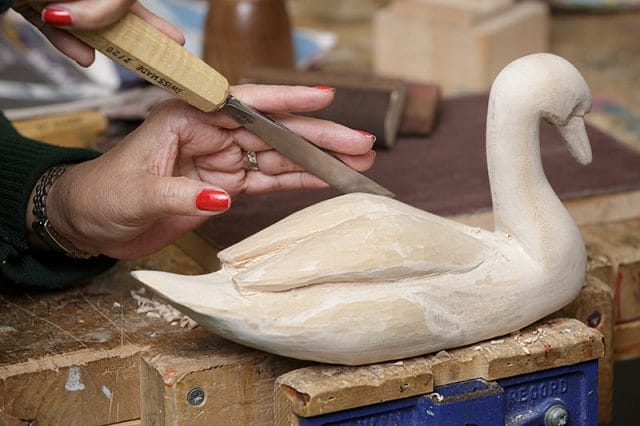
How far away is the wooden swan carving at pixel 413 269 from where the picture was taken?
926mm

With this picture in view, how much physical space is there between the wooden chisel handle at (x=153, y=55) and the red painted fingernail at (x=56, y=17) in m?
0.02

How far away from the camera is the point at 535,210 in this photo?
3.36ft

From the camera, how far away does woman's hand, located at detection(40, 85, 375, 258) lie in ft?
3.52

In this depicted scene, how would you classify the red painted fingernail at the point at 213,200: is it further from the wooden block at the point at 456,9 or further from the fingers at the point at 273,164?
the wooden block at the point at 456,9

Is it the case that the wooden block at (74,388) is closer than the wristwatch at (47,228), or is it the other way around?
the wooden block at (74,388)

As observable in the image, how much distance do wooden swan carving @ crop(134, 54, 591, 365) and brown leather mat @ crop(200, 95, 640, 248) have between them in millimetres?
303

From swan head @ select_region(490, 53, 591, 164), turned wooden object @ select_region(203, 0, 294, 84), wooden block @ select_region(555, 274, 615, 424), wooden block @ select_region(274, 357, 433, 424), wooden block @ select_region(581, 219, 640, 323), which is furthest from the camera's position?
turned wooden object @ select_region(203, 0, 294, 84)

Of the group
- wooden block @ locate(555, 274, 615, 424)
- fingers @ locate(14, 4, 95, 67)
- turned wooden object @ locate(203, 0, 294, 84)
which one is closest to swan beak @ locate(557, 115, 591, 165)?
wooden block @ locate(555, 274, 615, 424)

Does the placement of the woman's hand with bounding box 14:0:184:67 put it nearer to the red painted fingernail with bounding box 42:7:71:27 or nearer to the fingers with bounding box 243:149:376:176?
the red painted fingernail with bounding box 42:7:71:27

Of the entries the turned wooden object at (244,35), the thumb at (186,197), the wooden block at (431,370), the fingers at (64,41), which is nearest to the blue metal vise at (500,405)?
the wooden block at (431,370)

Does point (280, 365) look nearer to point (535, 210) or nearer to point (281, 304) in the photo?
point (281, 304)

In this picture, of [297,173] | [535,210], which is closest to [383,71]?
[297,173]

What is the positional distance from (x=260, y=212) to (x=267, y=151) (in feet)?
0.66

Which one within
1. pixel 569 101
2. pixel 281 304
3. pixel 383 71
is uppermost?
→ pixel 569 101
